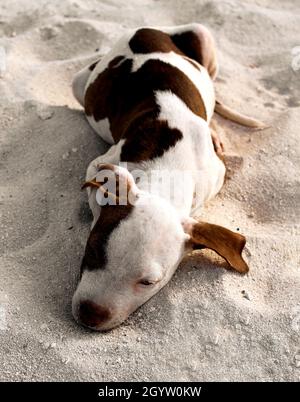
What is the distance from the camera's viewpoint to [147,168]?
310cm

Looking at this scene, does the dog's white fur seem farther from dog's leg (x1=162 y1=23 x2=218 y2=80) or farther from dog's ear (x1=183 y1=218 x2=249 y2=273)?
dog's leg (x1=162 y1=23 x2=218 y2=80)

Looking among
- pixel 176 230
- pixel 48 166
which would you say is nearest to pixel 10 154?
pixel 48 166

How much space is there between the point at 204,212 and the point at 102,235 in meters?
0.93

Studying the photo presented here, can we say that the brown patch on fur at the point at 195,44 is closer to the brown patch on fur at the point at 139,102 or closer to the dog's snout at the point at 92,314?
the brown patch on fur at the point at 139,102

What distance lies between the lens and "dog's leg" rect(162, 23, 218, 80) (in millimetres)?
4195

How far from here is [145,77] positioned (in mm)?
3617

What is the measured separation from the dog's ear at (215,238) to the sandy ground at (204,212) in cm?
19

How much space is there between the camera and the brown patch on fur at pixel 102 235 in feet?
8.75

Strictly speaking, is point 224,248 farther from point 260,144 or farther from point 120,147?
point 260,144

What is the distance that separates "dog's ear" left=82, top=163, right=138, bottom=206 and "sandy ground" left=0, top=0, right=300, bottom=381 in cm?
40
